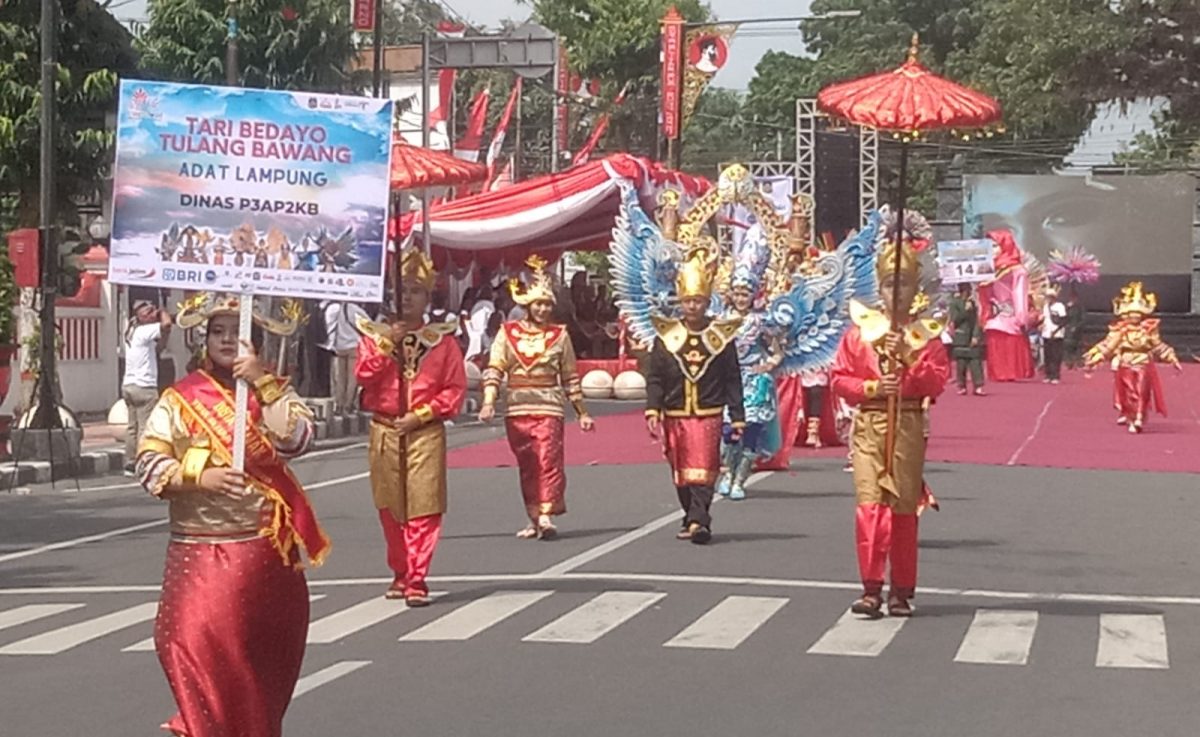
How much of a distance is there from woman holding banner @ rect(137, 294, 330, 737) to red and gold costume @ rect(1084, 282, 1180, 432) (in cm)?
2021

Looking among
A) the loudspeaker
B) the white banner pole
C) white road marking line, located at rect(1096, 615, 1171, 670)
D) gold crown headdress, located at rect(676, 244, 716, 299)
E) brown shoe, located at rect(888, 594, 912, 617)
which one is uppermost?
the loudspeaker

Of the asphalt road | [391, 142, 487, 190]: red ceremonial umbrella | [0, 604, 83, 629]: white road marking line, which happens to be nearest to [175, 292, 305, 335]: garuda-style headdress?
the asphalt road

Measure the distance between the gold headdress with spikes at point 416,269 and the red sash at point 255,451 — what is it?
4818 millimetres

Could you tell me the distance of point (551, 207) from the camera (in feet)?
104

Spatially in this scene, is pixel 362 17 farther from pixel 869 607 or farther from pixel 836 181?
pixel 869 607

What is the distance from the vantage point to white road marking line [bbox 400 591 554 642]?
10.7m

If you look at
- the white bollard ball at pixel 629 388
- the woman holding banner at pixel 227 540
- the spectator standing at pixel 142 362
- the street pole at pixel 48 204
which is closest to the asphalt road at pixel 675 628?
the woman holding banner at pixel 227 540

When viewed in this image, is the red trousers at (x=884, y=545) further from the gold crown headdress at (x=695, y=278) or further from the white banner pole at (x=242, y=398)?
the white banner pole at (x=242, y=398)

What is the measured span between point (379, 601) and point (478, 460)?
10.3 meters

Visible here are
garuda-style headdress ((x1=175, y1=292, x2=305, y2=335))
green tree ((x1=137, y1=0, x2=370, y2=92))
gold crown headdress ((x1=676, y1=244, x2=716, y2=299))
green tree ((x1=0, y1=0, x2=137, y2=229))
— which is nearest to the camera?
garuda-style headdress ((x1=175, y1=292, x2=305, y2=335))

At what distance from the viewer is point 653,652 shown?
10.2 m

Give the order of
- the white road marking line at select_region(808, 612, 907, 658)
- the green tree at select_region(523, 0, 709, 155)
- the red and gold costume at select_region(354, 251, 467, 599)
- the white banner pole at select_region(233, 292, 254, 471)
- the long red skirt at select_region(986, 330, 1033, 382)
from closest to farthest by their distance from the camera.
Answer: the white banner pole at select_region(233, 292, 254, 471) → the white road marking line at select_region(808, 612, 907, 658) → the red and gold costume at select_region(354, 251, 467, 599) → the long red skirt at select_region(986, 330, 1033, 382) → the green tree at select_region(523, 0, 709, 155)

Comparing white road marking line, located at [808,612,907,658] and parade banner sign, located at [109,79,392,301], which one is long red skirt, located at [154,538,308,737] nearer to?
parade banner sign, located at [109,79,392,301]

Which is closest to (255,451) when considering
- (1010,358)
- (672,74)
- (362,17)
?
(362,17)
